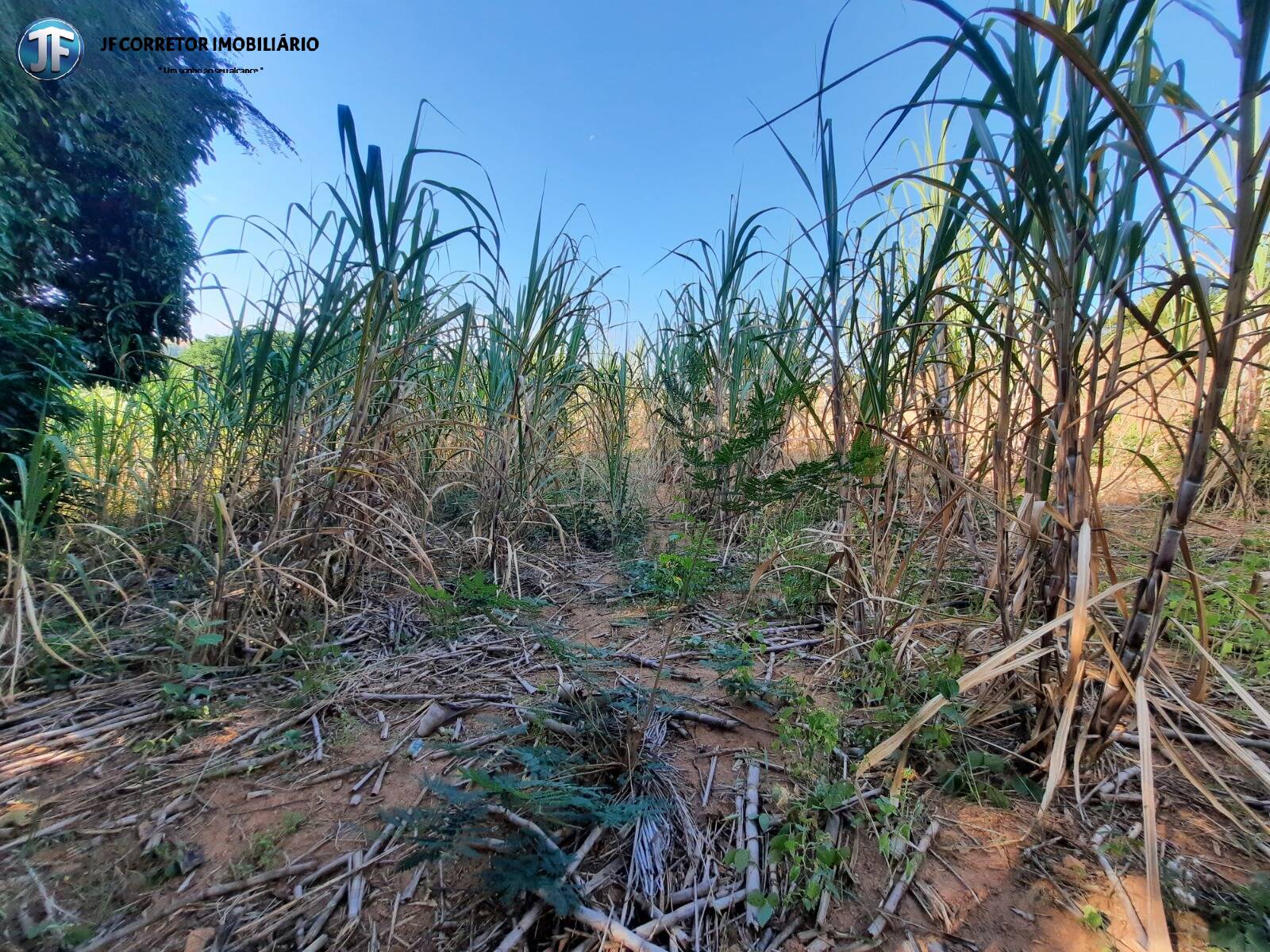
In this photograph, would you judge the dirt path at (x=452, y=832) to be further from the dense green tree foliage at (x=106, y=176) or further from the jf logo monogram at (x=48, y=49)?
the jf logo monogram at (x=48, y=49)

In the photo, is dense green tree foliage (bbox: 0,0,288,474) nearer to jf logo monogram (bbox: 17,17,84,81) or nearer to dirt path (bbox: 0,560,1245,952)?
jf logo monogram (bbox: 17,17,84,81)

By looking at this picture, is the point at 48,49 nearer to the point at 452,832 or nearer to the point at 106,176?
the point at 106,176

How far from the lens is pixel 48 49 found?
2.73m

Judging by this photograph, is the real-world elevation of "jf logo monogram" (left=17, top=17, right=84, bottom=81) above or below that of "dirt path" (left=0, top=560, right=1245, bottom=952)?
above

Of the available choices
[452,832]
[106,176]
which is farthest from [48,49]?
[452,832]

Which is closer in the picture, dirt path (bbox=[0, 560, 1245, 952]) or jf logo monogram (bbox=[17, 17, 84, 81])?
dirt path (bbox=[0, 560, 1245, 952])

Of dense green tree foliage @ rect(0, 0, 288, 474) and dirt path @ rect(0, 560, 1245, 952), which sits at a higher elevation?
dense green tree foliage @ rect(0, 0, 288, 474)

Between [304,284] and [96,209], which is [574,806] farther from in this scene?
[96,209]

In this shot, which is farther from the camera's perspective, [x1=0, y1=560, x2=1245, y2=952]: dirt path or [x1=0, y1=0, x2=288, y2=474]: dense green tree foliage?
[x1=0, y1=0, x2=288, y2=474]: dense green tree foliage

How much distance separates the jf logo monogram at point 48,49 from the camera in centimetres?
264

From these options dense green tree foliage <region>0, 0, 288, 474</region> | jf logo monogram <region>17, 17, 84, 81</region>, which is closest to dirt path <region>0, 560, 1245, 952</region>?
dense green tree foliage <region>0, 0, 288, 474</region>

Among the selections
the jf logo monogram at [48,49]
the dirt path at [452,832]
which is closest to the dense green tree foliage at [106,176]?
the jf logo monogram at [48,49]

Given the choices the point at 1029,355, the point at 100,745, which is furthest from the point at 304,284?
the point at 1029,355

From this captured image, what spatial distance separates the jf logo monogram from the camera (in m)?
2.64
